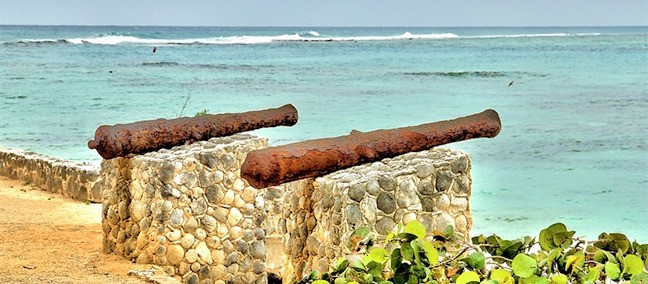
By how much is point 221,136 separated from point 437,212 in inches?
75.1

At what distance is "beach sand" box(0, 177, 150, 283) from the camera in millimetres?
6898

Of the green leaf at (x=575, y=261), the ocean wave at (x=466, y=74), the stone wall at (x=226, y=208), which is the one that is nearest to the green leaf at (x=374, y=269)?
the green leaf at (x=575, y=261)

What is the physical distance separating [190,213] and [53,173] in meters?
3.94

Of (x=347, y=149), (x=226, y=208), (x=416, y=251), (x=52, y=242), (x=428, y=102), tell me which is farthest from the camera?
(x=428, y=102)

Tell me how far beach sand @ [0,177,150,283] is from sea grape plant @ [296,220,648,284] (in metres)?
3.98

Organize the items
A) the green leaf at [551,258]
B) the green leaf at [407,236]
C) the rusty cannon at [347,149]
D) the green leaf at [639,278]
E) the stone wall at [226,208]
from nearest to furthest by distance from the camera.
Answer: the green leaf at [639,278]
the green leaf at [551,258]
the green leaf at [407,236]
the rusty cannon at [347,149]
the stone wall at [226,208]

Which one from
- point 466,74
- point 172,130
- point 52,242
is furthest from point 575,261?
point 466,74

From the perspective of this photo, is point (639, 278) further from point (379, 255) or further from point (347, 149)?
point (347, 149)

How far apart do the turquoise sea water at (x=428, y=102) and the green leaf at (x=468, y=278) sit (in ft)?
32.6

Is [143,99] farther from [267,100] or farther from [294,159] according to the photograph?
[294,159]

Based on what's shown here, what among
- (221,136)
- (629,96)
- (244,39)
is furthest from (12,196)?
(244,39)

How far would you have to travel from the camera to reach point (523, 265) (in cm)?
275

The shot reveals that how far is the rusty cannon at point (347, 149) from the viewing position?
5297 millimetres

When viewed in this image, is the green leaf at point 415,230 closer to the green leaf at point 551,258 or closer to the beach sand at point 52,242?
the green leaf at point 551,258
